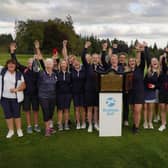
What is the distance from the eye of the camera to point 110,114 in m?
10.5

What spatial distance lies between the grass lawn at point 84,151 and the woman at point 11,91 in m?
0.55

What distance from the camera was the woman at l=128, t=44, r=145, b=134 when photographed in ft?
35.1

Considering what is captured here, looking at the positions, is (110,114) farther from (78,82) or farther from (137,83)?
(78,82)

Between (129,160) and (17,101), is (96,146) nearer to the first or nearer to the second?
(129,160)

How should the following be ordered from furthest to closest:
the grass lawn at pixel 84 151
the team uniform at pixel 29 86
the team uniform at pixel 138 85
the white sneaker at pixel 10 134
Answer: the team uniform at pixel 138 85, the team uniform at pixel 29 86, the white sneaker at pixel 10 134, the grass lawn at pixel 84 151

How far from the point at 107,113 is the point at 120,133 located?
608mm

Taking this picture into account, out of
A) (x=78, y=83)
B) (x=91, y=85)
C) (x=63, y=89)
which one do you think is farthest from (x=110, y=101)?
(x=63, y=89)

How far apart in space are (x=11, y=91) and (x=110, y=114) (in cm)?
249

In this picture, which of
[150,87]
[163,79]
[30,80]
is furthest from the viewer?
[150,87]

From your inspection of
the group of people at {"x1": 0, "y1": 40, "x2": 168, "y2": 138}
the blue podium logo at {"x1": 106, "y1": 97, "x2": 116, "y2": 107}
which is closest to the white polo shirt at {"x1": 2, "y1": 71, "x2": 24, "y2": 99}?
the group of people at {"x1": 0, "y1": 40, "x2": 168, "y2": 138}

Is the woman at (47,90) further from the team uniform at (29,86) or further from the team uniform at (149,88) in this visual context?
the team uniform at (149,88)

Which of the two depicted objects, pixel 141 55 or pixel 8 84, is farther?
pixel 141 55

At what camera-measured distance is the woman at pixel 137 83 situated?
10.7 metres

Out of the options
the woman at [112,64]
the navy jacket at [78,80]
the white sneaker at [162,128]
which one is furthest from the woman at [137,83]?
the navy jacket at [78,80]
